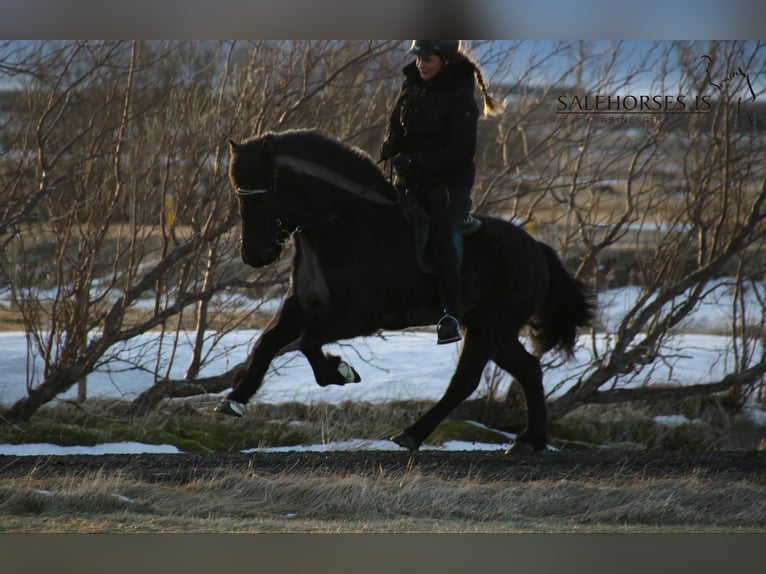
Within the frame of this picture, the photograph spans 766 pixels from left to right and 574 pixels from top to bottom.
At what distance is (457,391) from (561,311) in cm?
101

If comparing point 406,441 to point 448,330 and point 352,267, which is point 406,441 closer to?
point 448,330

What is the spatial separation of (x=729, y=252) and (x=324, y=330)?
3.37 meters

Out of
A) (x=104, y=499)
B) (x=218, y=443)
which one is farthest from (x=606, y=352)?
(x=104, y=499)

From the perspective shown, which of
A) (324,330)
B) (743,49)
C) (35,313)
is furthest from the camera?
(35,313)

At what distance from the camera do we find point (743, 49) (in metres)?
6.60

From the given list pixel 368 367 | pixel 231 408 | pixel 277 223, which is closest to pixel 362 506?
pixel 231 408

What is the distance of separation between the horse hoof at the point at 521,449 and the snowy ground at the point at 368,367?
0.66m

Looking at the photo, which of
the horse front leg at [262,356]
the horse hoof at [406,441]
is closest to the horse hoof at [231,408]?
the horse front leg at [262,356]

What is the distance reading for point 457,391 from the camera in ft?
20.2

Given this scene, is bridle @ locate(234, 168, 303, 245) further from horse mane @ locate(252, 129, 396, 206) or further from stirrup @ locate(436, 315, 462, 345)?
stirrup @ locate(436, 315, 462, 345)

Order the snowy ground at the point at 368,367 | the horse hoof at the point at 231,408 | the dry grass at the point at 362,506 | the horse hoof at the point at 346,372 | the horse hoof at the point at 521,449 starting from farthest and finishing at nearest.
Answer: the snowy ground at the point at 368,367 < the horse hoof at the point at 521,449 < the dry grass at the point at 362,506 < the horse hoof at the point at 346,372 < the horse hoof at the point at 231,408

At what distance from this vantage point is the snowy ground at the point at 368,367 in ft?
22.5

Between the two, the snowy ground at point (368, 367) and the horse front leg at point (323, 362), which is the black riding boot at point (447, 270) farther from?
the snowy ground at point (368, 367)
